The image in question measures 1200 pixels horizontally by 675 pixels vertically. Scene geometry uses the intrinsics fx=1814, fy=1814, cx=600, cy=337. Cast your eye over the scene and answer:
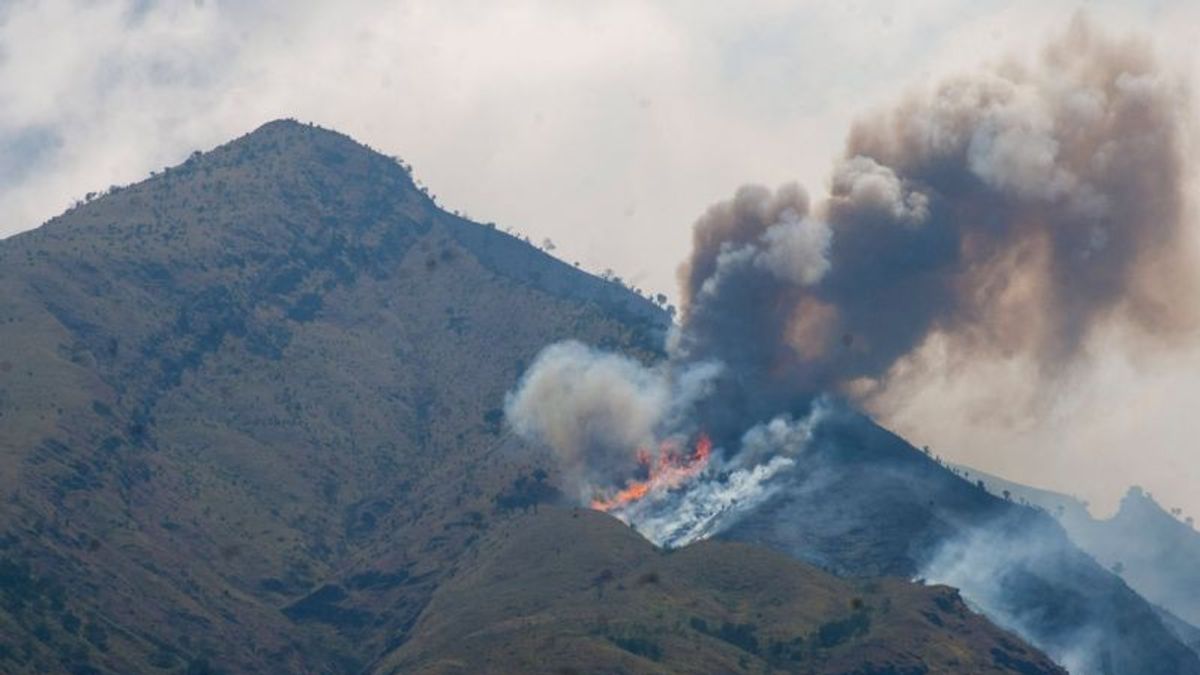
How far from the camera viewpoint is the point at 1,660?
199875 mm
